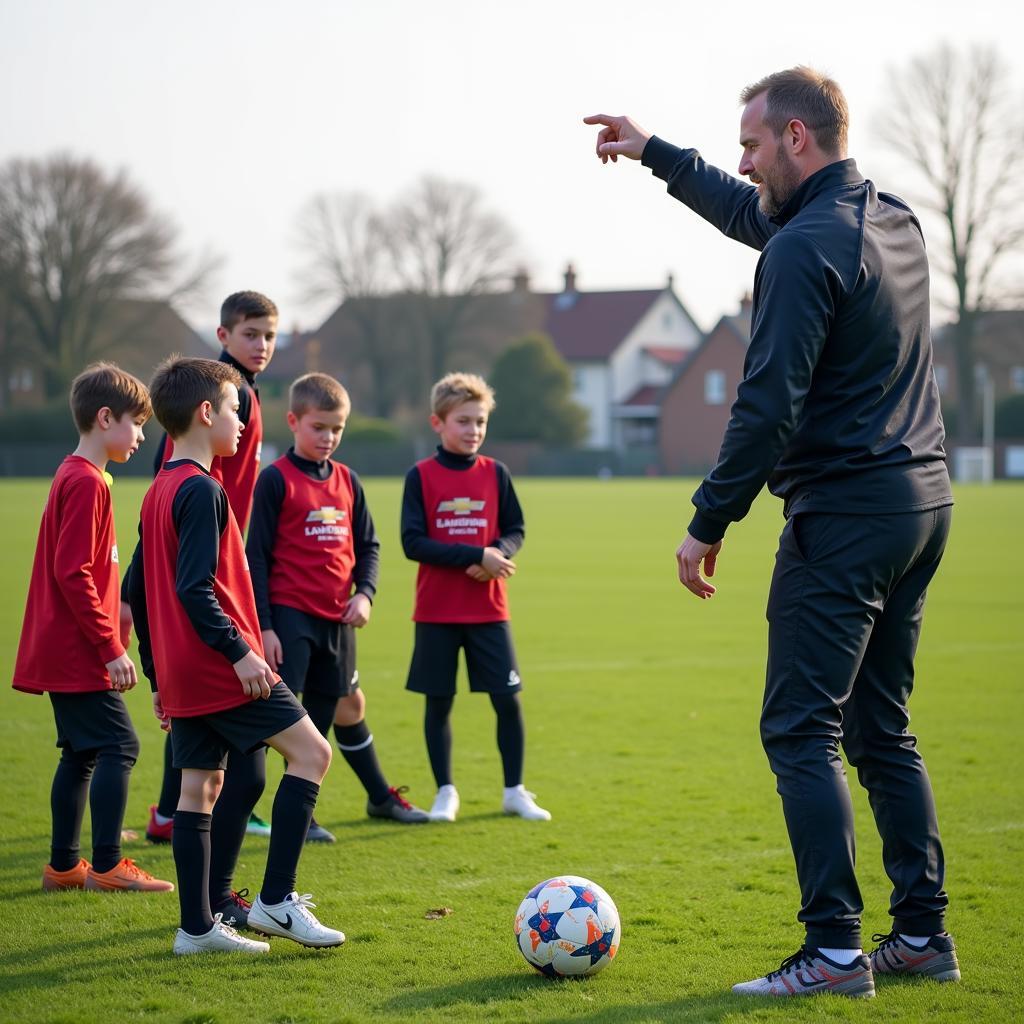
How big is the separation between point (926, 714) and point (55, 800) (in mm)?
5932

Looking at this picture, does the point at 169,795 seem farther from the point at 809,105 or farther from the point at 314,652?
the point at 809,105

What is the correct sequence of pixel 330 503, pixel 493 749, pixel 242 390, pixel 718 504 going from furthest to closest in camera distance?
pixel 493 749 < pixel 330 503 < pixel 242 390 < pixel 718 504

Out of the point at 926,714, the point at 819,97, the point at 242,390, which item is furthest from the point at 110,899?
the point at 926,714

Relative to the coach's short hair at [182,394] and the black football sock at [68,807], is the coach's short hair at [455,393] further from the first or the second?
the black football sock at [68,807]

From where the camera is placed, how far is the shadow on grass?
388cm

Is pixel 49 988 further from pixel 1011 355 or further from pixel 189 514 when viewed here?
pixel 1011 355

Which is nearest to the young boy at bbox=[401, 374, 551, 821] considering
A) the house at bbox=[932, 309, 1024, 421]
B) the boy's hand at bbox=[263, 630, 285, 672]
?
the boy's hand at bbox=[263, 630, 285, 672]

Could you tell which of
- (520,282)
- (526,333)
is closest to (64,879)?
(526,333)

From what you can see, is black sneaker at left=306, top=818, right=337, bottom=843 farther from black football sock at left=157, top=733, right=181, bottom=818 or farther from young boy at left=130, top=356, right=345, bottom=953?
young boy at left=130, top=356, right=345, bottom=953

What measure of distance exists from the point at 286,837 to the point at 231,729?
0.43m

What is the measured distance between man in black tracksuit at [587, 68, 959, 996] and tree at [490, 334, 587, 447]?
61970 millimetres

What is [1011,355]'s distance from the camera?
62000 millimetres

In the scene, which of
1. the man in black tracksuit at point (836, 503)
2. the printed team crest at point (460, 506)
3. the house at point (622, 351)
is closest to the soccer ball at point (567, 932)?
the man in black tracksuit at point (836, 503)

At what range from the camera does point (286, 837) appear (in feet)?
14.9
